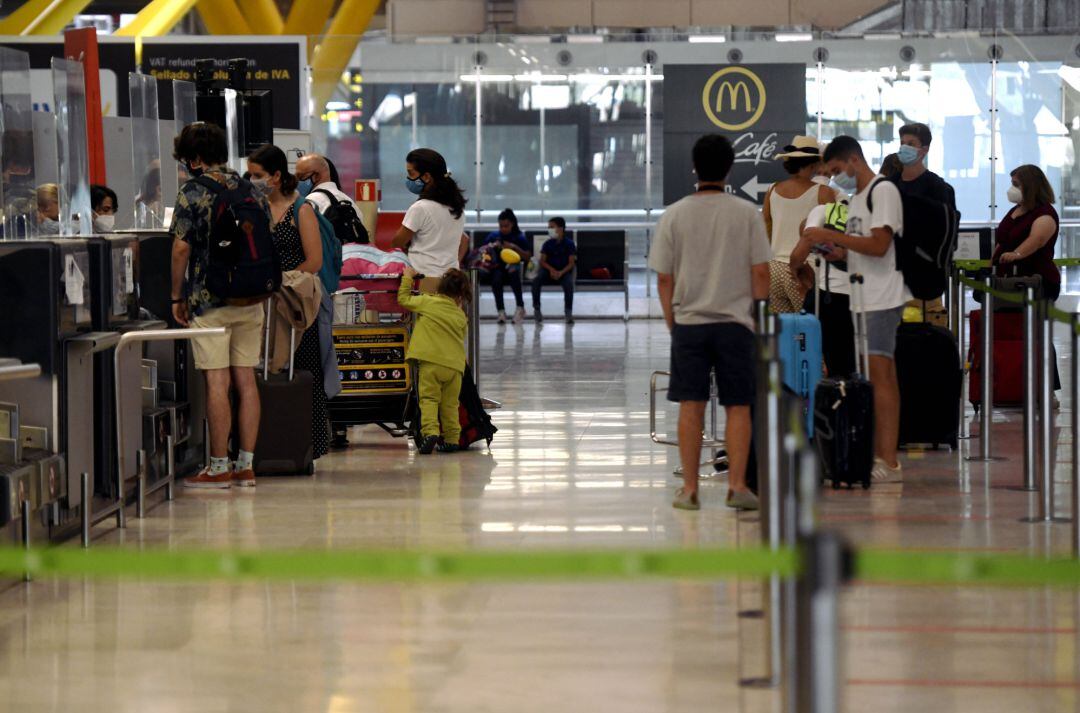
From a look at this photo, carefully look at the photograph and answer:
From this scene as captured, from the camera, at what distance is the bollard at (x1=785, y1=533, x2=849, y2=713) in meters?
2.27

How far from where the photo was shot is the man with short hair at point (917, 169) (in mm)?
8664

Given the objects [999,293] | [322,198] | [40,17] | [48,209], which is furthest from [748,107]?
[48,209]

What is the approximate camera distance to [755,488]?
709 cm

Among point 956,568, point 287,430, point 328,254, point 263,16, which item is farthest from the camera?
point 263,16

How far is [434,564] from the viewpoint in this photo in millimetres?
2691

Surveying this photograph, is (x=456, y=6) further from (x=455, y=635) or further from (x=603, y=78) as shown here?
(x=455, y=635)

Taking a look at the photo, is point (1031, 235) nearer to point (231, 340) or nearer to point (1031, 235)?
point (1031, 235)

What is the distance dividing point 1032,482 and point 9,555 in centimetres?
559

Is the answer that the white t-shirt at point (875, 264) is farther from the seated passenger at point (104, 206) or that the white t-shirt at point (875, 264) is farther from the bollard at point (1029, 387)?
the seated passenger at point (104, 206)

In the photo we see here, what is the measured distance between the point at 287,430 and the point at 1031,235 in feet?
15.7

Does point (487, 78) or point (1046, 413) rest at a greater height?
point (487, 78)

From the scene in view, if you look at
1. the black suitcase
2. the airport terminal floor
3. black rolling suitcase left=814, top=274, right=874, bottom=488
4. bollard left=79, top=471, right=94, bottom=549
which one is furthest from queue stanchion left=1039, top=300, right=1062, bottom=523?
bollard left=79, top=471, right=94, bottom=549

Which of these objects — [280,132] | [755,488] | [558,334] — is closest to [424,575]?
[755,488]

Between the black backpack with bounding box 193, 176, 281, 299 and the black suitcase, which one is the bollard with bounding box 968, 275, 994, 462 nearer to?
the black suitcase
